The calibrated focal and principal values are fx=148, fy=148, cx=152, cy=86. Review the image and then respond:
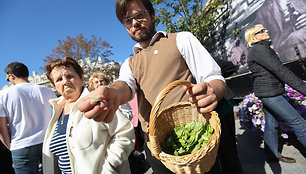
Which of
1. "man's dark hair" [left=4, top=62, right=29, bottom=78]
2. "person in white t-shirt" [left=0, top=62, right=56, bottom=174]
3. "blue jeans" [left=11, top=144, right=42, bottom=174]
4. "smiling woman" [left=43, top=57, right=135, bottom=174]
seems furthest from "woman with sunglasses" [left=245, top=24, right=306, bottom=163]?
"man's dark hair" [left=4, top=62, right=29, bottom=78]

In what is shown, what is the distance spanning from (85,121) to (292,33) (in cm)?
706

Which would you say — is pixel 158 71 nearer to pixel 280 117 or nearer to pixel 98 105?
pixel 98 105

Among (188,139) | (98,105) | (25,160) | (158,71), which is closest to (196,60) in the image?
(158,71)

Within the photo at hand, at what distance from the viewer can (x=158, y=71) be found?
1.25m

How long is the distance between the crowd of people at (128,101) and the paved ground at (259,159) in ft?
0.54

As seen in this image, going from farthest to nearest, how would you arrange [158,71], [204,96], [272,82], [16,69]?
1. [16,69]
2. [272,82]
3. [158,71]
4. [204,96]

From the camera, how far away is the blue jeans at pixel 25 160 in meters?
2.21

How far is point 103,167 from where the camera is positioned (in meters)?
1.43

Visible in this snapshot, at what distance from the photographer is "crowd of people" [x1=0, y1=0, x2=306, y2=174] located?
1.06 metres


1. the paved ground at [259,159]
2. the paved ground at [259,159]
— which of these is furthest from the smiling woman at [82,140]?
the paved ground at [259,159]

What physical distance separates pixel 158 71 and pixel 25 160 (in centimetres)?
254

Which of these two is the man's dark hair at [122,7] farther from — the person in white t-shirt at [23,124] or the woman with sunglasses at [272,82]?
the person in white t-shirt at [23,124]

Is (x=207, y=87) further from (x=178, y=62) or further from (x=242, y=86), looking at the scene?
(x=242, y=86)

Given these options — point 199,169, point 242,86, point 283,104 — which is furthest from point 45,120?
point 242,86
